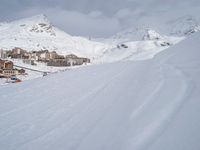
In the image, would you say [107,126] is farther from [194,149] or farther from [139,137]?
[194,149]

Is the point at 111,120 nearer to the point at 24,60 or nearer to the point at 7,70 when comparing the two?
the point at 7,70

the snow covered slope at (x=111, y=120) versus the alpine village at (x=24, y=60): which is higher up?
the snow covered slope at (x=111, y=120)

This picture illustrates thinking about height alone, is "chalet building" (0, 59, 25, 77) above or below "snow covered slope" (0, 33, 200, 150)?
below

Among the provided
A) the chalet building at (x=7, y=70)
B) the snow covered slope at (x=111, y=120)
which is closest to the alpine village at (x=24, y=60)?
the chalet building at (x=7, y=70)

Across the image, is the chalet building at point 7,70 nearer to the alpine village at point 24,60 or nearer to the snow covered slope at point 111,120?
the alpine village at point 24,60

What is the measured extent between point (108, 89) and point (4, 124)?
2.07 m

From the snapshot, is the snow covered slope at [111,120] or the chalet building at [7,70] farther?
the chalet building at [7,70]

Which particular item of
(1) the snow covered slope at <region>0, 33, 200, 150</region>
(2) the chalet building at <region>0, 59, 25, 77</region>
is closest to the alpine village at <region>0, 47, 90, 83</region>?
(2) the chalet building at <region>0, 59, 25, 77</region>

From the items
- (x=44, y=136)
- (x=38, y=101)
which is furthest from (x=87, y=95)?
(x=44, y=136)

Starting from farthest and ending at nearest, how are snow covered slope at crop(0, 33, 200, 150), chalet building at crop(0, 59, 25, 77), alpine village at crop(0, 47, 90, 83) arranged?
alpine village at crop(0, 47, 90, 83), chalet building at crop(0, 59, 25, 77), snow covered slope at crop(0, 33, 200, 150)

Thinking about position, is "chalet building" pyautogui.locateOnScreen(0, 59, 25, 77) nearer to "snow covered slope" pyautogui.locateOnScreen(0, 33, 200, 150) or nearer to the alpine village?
the alpine village

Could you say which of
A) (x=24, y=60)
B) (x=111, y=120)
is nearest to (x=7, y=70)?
(x=24, y=60)

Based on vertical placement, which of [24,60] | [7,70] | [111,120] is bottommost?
[7,70]

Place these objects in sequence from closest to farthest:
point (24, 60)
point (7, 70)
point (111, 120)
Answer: point (111, 120) → point (7, 70) → point (24, 60)
